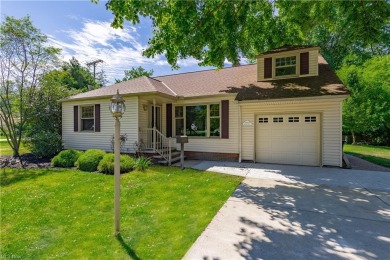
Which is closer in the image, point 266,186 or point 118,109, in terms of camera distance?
point 118,109

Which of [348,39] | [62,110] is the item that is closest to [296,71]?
[348,39]

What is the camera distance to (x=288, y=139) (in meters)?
9.12

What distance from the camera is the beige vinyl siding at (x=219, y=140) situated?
982 cm

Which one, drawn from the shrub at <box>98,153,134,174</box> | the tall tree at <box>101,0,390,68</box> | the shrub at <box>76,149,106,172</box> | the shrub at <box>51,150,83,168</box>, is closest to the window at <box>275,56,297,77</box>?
the tall tree at <box>101,0,390,68</box>

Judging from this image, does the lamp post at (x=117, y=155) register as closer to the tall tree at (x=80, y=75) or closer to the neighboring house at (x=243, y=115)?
the neighboring house at (x=243, y=115)

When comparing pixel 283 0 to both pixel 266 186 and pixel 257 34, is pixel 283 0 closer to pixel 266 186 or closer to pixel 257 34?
pixel 257 34

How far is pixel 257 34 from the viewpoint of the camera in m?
10.2

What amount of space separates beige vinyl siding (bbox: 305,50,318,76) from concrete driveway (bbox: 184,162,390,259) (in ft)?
17.6

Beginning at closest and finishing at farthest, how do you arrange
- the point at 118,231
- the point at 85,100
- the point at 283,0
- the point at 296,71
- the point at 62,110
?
the point at 118,231 → the point at 283,0 → the point at 296,71 → the point at 85,100 → the point at 62,110

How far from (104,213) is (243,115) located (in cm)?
722

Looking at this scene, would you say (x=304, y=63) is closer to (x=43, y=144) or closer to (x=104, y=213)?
(x=104, y=213)

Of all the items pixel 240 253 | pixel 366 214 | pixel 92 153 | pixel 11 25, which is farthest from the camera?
pixel 11 25

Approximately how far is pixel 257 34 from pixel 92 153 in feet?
31.4

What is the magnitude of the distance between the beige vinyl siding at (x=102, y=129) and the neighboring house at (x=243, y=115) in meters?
0.05
